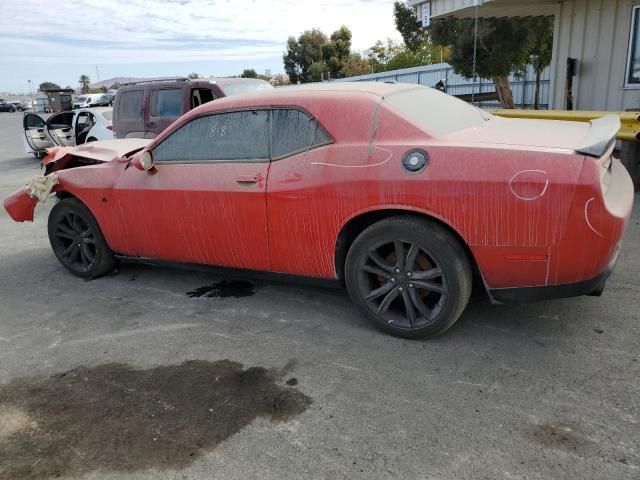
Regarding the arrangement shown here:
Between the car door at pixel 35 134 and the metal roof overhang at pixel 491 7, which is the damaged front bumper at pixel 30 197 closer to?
the metal roof overhang at pixel 491 7

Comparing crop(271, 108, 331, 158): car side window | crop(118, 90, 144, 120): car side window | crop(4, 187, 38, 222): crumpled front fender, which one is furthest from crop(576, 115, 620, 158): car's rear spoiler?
crop(118, 90, 144, 120): car side window

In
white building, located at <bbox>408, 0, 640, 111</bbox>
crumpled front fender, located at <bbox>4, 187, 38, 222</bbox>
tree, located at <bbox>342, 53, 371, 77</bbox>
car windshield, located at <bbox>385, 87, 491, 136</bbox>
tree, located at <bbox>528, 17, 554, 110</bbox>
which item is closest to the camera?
car windshield, located at <bbox>385, 87, 491, 136</bbox>

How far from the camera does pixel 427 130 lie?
3.49 m

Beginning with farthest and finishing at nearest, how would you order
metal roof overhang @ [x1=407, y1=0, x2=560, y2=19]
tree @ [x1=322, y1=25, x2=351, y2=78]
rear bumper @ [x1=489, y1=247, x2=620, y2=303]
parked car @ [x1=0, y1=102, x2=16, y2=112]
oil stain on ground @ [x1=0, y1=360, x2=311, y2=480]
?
parked car @ [x1=0, y1=102, x2=16, y2=112], tree @ [x1=322, y1=25, x2=351, y2=78], metal roof overhang @ [x1=407, y1=0, x2=560, y2=19], rear bumper @ [x1=489, y1=247, x2=620, y2=303], oil stain on ground @ [x1=0, y1=360, x2=311, y2=480]

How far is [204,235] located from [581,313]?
2.78m

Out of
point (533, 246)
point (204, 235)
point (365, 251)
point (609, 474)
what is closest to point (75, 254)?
point (204, 235)

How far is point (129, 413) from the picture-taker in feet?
9.82

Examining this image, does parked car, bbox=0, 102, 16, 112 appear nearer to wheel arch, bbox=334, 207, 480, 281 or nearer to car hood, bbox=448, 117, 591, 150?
wheel arch, bbox=334, 207, 480, 281

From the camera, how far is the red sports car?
3.04 meters

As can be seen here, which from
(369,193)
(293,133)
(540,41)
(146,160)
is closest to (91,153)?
(146,160)

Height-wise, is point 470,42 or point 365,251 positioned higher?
point 470,42

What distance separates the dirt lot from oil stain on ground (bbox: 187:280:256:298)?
3.1 inches

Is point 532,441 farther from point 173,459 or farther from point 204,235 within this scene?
point 204,235

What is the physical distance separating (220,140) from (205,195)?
1.44 ft
